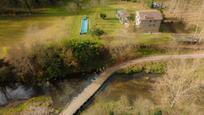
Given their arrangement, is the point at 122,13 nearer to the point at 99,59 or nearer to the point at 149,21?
the point at 149,21

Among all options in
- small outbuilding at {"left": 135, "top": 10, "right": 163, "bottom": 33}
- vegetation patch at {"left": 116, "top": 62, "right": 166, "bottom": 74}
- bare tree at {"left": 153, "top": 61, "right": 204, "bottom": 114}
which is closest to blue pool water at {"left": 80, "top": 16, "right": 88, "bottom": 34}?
small outbuilding at {"left": 135, "top": 10, "right": 163, "bottom": 33}

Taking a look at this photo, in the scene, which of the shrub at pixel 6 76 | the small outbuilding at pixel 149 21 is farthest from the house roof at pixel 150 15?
the shrub at pixel 6 76

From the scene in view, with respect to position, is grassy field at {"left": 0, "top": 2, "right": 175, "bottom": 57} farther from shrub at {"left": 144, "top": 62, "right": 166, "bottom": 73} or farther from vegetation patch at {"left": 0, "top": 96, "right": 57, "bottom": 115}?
vegetation patch at {"left": 0, "top": 96, "right": 57, "bottom": 115}

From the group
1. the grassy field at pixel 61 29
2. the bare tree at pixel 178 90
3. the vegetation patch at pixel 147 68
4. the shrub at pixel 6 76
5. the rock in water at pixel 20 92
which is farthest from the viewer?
the grassy field at pixel 61 29

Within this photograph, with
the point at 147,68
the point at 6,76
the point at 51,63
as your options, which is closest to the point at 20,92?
the point at 6,76

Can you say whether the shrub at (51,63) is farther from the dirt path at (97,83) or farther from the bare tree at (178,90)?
the bare tree at (178,90)
